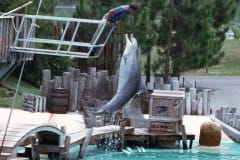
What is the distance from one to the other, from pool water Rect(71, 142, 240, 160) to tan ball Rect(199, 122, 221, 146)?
0.26 m

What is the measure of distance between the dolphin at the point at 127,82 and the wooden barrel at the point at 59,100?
10955 mm

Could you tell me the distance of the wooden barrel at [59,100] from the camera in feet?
85.7

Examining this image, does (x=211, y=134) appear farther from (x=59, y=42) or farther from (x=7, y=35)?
(x=7, y=35)

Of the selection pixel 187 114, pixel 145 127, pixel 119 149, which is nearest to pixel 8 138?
pixel 119 149

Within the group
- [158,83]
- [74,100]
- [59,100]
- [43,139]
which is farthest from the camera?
[158,83]

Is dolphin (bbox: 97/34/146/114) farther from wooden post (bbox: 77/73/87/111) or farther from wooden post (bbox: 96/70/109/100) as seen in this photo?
wooden post (bbox: 96/70/109/100)

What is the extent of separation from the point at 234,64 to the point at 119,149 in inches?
1174

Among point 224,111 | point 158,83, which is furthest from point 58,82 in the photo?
point 224,111

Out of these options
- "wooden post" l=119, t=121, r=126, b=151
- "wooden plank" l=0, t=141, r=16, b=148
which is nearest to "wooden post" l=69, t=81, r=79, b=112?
"wooden post" l=119, t=121, r=126, b=151

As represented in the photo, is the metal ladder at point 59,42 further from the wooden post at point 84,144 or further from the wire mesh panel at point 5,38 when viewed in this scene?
the wooden post at point 84,144

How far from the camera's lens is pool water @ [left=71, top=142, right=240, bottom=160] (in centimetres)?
1986

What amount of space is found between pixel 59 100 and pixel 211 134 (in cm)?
643

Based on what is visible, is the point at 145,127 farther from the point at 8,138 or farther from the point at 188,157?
the point at 8,138

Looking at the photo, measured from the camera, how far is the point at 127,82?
15.0 meters
